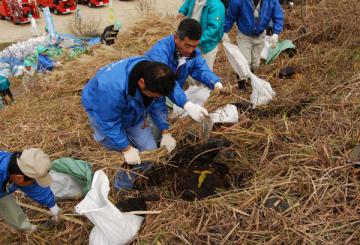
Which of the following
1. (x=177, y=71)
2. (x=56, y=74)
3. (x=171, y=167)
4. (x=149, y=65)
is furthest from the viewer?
(x=56, y=74)

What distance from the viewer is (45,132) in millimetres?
4121

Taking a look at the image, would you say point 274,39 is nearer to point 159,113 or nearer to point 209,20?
point 209,20

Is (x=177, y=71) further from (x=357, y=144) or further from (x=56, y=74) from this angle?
(x=56, y=74)

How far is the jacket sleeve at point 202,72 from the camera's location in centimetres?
325

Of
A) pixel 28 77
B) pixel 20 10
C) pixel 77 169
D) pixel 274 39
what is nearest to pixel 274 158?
pixel 77 169

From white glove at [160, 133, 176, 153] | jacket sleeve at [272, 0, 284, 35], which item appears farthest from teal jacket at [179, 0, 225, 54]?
white glove at [160, 133, 176, 153]

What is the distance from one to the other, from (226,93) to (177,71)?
0.50 m

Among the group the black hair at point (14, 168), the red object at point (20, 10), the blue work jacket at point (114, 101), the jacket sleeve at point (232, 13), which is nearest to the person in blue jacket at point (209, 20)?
the jacket sleeve at point (232, 13)

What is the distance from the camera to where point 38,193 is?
8.15ft

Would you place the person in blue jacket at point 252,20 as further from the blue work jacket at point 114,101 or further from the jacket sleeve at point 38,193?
→ the jacket sleeve at point 38,193

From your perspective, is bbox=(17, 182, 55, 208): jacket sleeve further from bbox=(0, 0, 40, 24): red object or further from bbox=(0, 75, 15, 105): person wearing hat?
bbox=(0, 0, 40, 24): red object

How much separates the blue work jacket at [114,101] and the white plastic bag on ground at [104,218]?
0.38m

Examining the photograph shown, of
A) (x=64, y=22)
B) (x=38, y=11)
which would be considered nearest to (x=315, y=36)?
(x=64, y=22)

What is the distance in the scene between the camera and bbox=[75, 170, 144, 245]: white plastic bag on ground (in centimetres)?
210
